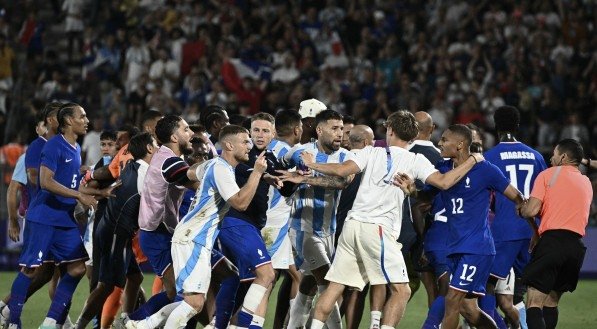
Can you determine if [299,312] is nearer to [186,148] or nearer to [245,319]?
[245,319]

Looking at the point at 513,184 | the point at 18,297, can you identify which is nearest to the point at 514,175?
the point at 513,184

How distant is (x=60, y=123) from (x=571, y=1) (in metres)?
15.5

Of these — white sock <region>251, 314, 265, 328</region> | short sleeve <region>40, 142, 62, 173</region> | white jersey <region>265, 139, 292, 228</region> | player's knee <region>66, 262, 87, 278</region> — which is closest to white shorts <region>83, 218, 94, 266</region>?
player's knee <region>66, 262, 87, 278</region>

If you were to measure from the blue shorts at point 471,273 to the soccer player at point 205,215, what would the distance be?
6.58 feet

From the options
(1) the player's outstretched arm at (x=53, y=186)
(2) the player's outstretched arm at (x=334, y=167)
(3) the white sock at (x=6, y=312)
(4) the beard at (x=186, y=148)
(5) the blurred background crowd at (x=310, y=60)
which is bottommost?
(3) the white sock at (x=6, y=312)

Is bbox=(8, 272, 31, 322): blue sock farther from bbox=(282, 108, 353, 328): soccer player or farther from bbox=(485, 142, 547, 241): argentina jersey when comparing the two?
bbox=(485, 142, 547, 241): argentina jersey

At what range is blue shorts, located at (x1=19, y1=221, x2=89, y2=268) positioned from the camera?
11.5 m

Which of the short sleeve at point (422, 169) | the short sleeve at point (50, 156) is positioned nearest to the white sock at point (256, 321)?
the short sleeve at point (422, 169)

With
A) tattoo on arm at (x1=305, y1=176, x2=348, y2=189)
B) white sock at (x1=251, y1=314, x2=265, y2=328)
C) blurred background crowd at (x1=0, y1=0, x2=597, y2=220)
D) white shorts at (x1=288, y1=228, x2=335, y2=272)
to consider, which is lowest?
white sock at (x1=251, y1=314, x2=265, y2=328)

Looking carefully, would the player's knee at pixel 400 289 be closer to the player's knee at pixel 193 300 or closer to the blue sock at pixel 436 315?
the blue sock at pixel 436 315

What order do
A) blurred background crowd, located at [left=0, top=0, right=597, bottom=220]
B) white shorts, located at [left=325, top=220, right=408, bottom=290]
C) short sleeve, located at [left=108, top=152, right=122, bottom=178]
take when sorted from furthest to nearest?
blurred background crowd, located at [left=0, top=0, right=597, bottom=220]
short sleeve, located at [left=108, top=152, right=122, bottom=178]
white shorts, located at [left=325, top=220, right=408, bottom=290]

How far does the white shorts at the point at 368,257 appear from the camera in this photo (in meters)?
9.94

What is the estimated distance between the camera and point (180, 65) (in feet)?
76.9

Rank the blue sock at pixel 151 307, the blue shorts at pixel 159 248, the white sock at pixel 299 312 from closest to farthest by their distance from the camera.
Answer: the blue sock at pixel 151 307, the blue shorts at pixel 159 248, the white sock at pixel 299 312
